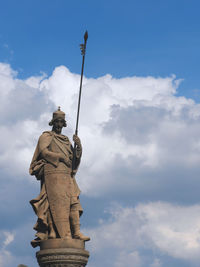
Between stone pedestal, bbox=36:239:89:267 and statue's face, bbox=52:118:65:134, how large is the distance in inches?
193

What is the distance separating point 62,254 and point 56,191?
8.57 feet

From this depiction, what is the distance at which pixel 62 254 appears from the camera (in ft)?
71.2

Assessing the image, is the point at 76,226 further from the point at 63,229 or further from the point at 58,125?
the point at 58,125

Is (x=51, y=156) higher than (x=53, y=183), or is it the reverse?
(x=51, y=156)

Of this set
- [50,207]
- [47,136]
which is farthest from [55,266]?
[47,136]

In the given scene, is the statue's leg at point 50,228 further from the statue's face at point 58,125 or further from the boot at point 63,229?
the statue's face at point 58,125

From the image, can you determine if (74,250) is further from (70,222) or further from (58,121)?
(58,121)

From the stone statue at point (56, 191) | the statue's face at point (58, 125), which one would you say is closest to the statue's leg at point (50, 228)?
the stone statue at point (56, 191)

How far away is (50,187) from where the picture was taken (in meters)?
23.0

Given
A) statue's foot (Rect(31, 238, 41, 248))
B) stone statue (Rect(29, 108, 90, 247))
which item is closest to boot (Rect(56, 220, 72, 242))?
stone statue (Rect(29, 108, 90, 247))

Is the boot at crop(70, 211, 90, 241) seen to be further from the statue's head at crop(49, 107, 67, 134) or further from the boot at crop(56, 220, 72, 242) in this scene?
the statue's head at crop(49, 107, 67, 134)

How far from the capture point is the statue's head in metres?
24.3

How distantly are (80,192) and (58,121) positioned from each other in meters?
3.18

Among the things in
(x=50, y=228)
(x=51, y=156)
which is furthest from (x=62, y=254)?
(x=51, y=156)
